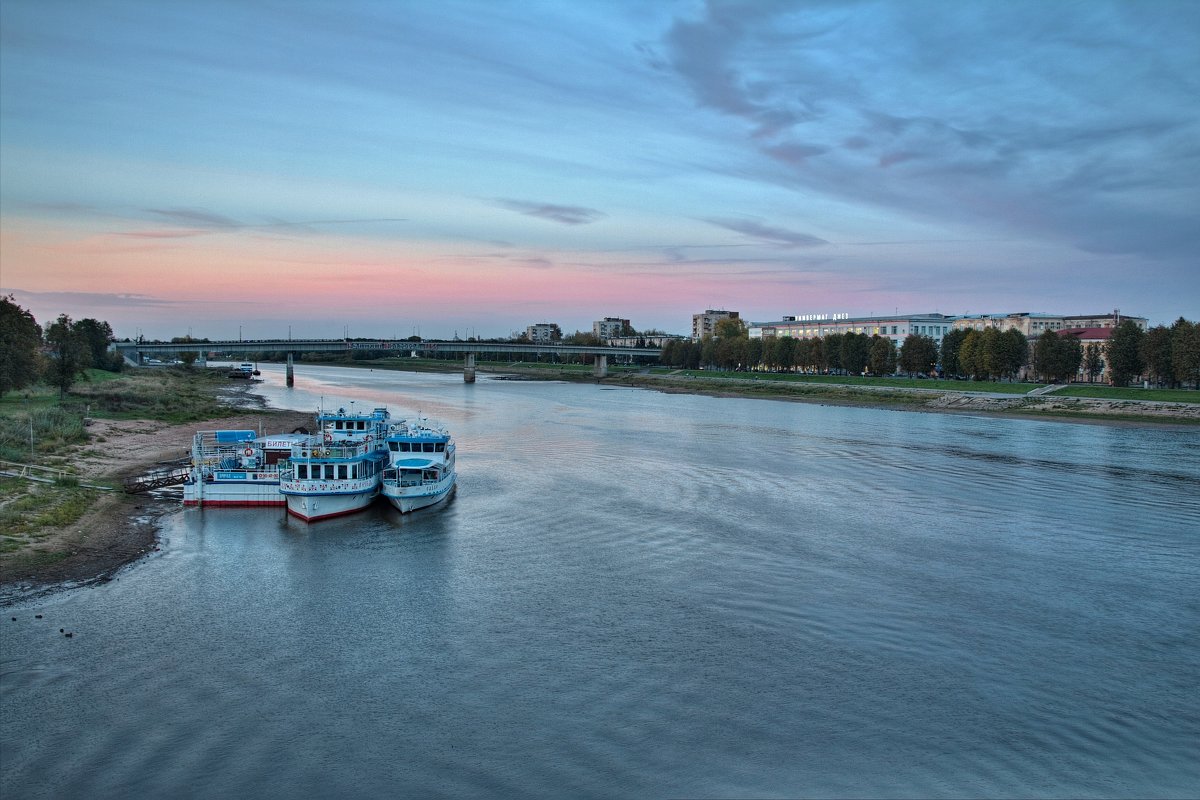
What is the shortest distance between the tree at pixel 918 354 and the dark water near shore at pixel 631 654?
71.2 meters

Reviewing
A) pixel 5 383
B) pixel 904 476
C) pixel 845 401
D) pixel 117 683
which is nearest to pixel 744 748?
pixel 117 683

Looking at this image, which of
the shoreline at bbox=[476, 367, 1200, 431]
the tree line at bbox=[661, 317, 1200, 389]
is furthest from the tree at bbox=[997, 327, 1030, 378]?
the shoreline at bbox=[476, 367, 1200, 431]

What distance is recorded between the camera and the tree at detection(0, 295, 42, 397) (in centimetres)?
5162

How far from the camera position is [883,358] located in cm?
10538

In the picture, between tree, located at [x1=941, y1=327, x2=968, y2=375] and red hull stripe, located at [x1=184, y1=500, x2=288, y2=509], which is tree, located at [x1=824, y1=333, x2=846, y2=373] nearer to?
tree, located at [x1=941, y1=327, x2=968, y2=375]

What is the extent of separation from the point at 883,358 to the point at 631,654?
95.6 metres

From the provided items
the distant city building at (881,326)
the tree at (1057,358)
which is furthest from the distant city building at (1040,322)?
the tree at (1057,358)

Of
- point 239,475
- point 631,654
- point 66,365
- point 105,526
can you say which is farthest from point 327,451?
point 66,365

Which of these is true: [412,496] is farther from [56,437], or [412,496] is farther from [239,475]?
[56,437]

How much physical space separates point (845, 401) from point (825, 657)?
7487 cm

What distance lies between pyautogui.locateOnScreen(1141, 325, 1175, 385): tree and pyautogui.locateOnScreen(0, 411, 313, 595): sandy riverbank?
77.8 metres

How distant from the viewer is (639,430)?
5928 cm

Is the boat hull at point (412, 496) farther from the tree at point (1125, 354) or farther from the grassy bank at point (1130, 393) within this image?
the tree at point (1125, 354)

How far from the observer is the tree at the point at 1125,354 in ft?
259
